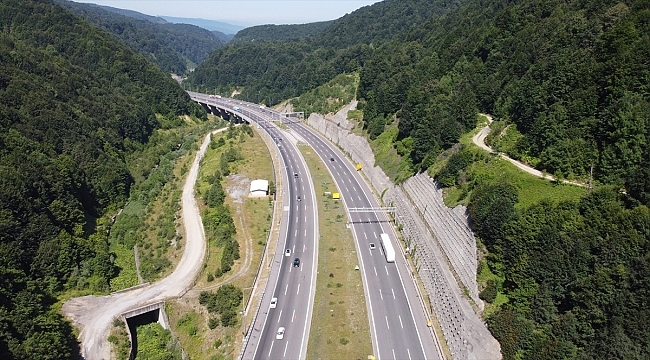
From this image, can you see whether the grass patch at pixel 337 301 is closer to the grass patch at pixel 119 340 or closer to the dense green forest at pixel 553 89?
the dense green forest at pixel 553 89

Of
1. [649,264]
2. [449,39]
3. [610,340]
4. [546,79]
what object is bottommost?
[610,340]

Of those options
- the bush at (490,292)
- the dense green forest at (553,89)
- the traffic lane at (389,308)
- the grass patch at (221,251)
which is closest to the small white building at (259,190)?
the grass patch at (221,251)

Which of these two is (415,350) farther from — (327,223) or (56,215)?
(56,215)

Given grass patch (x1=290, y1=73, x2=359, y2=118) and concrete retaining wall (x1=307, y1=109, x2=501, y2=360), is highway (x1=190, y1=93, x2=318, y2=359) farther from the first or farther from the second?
grass patch (x1=290, y1=73, x2=359, y2=118)

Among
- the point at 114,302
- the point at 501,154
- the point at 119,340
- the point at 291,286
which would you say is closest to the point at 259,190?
the point at 291,286

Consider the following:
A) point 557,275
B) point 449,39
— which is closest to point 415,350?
point 557,275
